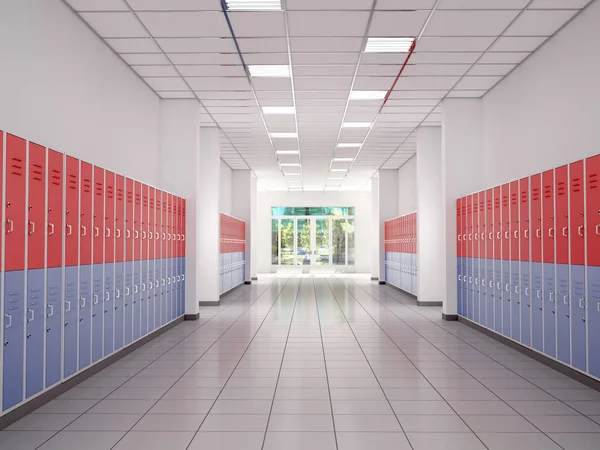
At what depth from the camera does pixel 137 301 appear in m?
6.18

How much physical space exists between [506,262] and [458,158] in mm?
2532

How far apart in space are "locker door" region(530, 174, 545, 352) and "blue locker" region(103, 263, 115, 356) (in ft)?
14.0

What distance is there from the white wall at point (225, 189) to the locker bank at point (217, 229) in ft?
14.5

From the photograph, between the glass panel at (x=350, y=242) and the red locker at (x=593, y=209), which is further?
the glass panel at (x=350, y=242)

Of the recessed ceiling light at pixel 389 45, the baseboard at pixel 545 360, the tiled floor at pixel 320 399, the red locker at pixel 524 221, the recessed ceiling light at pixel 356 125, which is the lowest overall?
the tiled floor at pixel 320 399

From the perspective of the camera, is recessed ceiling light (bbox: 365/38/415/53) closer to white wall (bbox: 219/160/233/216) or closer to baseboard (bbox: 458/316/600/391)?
baseboard (bbox: 458/316/600/391)

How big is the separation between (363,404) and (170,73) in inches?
201

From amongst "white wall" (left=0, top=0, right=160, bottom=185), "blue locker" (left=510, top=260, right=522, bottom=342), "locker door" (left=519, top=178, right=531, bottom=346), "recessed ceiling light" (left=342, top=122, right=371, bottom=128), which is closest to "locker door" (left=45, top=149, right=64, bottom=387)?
"white wall" (left=0, top=0, right=160, bottom=185)

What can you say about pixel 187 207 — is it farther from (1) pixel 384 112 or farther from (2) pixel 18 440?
(2) pixel 18 440

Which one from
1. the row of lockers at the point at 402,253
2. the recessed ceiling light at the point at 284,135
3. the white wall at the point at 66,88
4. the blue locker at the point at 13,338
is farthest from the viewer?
the row of lockers at the point at 402,253

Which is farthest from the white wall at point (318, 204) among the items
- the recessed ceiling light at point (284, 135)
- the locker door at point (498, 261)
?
the locker door at point (498, 261)

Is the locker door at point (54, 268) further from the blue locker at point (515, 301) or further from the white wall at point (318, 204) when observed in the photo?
the white wall at point (318, 204)

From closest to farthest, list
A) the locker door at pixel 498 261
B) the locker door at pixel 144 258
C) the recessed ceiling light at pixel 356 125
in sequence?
the locker door at pixel 144 258 < the locker door at pixel 498 261 < the recessed ceiling light at pixel 356 125

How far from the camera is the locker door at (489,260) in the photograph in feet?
22.7
